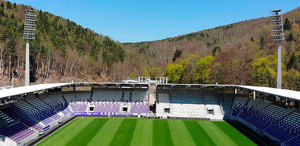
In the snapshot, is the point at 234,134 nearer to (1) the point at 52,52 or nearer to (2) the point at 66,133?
(2) the point at 66,133

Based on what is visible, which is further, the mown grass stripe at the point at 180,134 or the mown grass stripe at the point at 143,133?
the mown grass stripe at the point at 180,134

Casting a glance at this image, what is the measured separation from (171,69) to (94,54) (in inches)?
1307

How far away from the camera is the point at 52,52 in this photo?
2478 inches

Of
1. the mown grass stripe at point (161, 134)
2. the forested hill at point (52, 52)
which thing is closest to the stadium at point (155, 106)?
the mown grass stripe at point (161, 134)

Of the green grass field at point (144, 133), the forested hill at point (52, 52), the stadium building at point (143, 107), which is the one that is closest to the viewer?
the green grass field at point (144, 133)

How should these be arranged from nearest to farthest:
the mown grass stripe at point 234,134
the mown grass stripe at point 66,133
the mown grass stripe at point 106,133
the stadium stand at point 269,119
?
the mown grass stripe at point 66,133
the mown grass stripe at point 106,133
the stadium stand at point 269,119
the mown grass stripe at point 234,134

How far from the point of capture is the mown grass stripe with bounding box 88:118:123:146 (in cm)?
1936

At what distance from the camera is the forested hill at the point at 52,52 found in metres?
53.4

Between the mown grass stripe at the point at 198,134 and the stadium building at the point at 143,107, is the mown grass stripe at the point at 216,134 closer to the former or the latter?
the mown grass stripe at the point at 198,134

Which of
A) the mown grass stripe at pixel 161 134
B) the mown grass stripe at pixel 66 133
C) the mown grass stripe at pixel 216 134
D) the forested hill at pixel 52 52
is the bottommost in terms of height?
the mown grass stripe at pixel 216 134

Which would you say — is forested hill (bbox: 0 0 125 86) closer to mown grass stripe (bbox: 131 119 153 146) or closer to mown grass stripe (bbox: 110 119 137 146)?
mown grass stripe (bbox: 110 119 137 146)

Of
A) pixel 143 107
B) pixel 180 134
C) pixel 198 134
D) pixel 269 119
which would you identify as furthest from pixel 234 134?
pixel 143 107

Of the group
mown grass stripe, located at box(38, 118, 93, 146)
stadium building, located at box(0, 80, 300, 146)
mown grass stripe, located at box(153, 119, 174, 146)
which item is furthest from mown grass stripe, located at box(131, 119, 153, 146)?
mown grass stripe, located at box(38, 118, 93, 146)

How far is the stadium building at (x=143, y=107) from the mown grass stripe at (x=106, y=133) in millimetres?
3435
